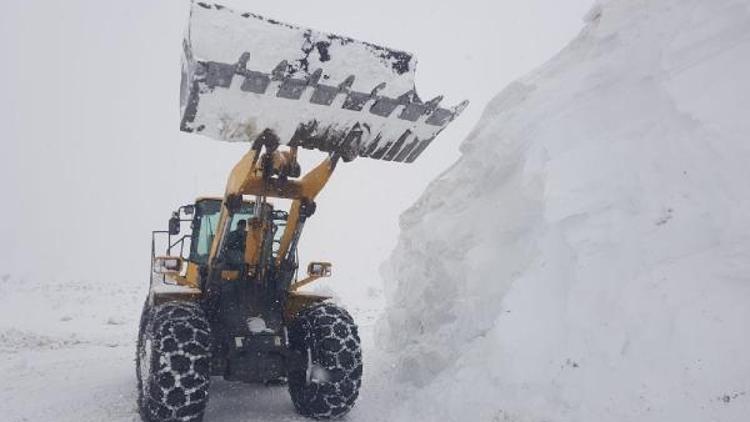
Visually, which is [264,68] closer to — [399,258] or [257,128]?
[257,128]

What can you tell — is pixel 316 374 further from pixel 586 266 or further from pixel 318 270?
pixel 586 266

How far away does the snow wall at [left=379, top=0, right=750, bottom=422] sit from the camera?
13.6 feet

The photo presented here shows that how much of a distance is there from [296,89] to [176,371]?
2325 millimetres

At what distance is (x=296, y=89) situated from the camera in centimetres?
454

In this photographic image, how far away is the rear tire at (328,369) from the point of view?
508 centimetres

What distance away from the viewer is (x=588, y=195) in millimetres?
5508

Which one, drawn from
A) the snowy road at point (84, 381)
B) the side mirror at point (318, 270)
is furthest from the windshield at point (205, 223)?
the snowy road at point (84, 381)

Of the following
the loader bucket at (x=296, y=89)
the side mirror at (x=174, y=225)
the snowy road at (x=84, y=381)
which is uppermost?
the loader bucket at (x=296, y=89)

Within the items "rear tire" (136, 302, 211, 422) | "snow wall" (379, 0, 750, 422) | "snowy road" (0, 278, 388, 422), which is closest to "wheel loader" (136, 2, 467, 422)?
"rear tire" (136, 302, 211, 422)

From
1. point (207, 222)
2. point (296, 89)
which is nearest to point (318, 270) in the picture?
point (207, 222)

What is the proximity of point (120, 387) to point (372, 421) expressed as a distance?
9.67ft

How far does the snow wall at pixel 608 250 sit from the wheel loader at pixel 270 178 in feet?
3.93

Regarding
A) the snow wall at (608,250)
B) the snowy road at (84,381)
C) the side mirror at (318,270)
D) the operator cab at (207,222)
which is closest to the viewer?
the snow wall at (608,250)

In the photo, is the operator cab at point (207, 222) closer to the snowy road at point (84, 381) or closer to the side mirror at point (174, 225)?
the side mirror at point (174, 225)
